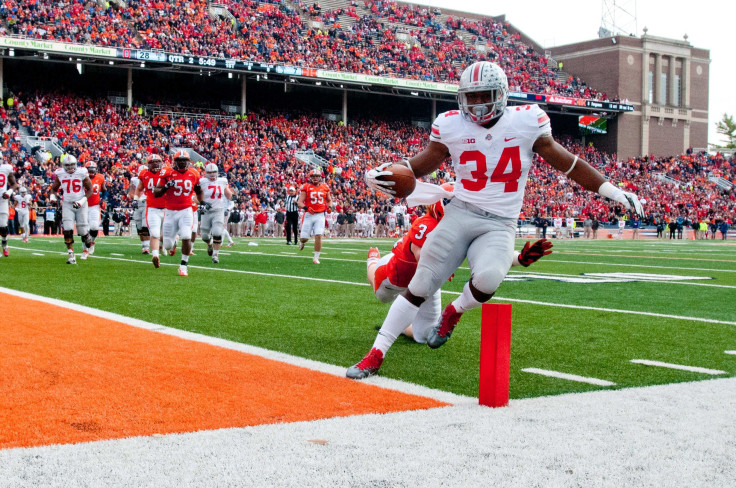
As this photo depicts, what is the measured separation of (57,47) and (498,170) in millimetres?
30579

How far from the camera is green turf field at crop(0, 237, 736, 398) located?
483 cm

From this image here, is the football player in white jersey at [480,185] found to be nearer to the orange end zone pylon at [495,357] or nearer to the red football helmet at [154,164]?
the orange end zone pylon at [495,357]

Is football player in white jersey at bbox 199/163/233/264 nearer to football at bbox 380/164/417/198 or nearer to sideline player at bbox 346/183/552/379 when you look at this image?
sideline player at bbox 346/183/552/379

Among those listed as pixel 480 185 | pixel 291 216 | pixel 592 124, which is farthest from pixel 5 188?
pixel 592 124

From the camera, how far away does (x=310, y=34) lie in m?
42.2

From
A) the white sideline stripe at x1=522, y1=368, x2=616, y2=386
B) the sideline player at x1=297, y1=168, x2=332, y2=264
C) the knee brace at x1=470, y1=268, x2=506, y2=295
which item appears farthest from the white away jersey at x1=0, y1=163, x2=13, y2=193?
the white sideline stripe at x1=522, y1=368, x2=616, y2=386

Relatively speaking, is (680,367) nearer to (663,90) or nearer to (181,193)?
(181,193)

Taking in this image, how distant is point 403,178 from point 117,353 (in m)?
2.09

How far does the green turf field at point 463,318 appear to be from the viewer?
4.83 metres

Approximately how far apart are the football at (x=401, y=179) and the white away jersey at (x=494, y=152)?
0.88 feet

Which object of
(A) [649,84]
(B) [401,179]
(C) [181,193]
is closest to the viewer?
(B) [401,179]

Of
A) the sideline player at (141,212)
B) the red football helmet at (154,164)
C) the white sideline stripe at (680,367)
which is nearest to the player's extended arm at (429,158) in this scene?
the white sideline stripe at (680,367)

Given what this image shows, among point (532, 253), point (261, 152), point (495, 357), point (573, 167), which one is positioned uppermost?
point (261, 152)

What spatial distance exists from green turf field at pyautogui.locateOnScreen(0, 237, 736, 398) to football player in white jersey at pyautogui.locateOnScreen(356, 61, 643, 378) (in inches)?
17.0
